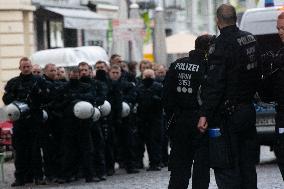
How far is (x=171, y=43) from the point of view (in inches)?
1815

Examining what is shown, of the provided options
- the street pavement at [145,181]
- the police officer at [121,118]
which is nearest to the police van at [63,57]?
the street pavement at [145,181]

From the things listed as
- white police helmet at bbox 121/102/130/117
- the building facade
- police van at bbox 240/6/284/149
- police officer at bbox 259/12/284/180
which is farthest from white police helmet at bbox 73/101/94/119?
the building facade

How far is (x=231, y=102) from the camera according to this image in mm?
9734

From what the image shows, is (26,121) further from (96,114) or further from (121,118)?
(121,118)

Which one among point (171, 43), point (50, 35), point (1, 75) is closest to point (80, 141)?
point (1, 75)

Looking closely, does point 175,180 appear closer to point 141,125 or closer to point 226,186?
point 226,186

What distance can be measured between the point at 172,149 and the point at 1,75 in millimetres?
20708

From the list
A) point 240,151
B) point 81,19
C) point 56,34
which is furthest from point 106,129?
point 56,34

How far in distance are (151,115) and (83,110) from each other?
285 cm

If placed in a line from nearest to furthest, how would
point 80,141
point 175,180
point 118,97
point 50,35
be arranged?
point 175,180 → point 80,141 → point 118,97 → point 50,35

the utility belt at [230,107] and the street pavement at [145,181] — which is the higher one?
the utility belt at [230,107]

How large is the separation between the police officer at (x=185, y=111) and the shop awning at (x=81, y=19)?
23588 millimetres

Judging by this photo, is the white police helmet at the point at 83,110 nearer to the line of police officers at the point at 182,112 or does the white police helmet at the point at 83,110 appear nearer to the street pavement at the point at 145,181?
the line of police officers at the point at 182,112

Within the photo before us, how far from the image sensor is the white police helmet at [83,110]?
17.0 meters
